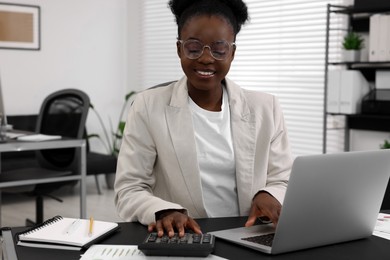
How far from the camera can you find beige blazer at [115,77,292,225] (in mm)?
1596

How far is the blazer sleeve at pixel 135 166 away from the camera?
59.9 inches

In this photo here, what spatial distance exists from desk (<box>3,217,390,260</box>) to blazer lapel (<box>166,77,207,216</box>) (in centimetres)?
20

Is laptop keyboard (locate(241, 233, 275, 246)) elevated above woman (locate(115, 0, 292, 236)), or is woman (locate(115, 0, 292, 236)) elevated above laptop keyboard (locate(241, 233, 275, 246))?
woman (locate(115, 0, 292, 236))

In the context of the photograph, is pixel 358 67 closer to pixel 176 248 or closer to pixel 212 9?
pixel 212 9

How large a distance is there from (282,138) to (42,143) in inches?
82.4

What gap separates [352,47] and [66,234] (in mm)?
3017

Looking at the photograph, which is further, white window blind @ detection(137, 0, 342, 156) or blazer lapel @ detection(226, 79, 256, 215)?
white window blind @ detection(137, 0, 342, 156)

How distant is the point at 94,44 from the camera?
594cm

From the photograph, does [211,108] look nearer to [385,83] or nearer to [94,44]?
[385,83]

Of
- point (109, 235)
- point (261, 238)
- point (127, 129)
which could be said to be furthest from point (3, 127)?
point (261, 238)

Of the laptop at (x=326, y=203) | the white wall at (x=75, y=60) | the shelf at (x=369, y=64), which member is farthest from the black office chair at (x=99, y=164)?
the laptop at (x=326, y=203)

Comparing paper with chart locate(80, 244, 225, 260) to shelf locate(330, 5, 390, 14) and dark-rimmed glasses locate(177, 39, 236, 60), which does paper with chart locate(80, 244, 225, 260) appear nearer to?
dark-rimmed glasses locate(177, 39, 236, 60)

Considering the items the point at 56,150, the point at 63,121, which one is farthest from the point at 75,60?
the point at 56,150

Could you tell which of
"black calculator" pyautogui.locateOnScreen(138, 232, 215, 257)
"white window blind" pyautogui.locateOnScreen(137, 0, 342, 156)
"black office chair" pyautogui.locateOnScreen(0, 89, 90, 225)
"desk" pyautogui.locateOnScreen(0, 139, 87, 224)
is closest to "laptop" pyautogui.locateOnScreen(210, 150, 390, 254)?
"black calculator" pyautogui.locateOnScreen(138, 232, 215, 257)
